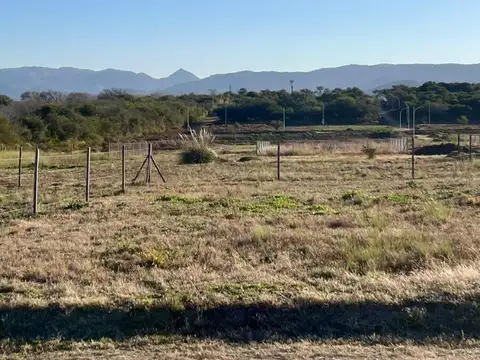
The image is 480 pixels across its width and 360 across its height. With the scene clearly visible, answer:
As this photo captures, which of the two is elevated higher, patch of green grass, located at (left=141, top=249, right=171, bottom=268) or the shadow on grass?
patch of green grass, located at (left=141, top=249, right=171, bottom=268)

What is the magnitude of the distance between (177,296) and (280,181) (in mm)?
18421

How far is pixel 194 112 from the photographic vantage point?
95062 mm

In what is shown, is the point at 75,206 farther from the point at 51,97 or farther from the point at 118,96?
the point at 51,97

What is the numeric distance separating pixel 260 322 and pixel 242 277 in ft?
5.89

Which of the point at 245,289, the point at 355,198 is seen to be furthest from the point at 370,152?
the point at 245,289

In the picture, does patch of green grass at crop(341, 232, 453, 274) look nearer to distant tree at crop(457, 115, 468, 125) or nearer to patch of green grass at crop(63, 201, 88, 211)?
patch of green grass at crop(63, 201, 88, 211)

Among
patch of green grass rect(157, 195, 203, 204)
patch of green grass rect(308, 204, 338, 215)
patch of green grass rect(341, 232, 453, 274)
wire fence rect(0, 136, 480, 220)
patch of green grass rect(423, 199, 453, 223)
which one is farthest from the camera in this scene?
wire fence rect(0, 136, 480, 220)

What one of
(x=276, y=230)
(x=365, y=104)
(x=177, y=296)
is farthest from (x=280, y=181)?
(x=365, y=104)

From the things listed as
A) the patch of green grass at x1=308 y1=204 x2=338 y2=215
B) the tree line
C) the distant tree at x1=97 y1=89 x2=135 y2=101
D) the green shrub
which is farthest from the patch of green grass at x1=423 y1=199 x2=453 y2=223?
the distant tree at x1=97 y1=89 x2=135 y2=101

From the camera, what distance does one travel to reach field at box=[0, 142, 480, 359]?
6566mm

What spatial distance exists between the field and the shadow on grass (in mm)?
17

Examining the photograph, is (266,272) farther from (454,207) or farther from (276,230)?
(454,207)

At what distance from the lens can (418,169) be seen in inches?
1235

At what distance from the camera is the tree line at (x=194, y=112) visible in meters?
59.1
